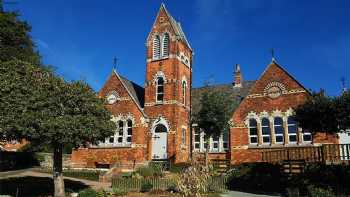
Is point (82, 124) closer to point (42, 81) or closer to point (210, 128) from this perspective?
point (42, 81)

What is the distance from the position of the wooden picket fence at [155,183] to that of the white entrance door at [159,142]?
992 cm

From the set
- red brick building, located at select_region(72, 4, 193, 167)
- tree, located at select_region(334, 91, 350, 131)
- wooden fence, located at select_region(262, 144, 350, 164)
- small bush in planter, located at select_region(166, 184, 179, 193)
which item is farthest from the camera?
red brick building, located at select_region(72, 4, 193, 167)

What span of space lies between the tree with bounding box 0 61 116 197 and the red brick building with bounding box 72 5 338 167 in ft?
42.4

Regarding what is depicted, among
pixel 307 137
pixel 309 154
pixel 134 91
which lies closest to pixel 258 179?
pixel 309 154

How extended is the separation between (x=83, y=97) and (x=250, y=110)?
18.9 meters

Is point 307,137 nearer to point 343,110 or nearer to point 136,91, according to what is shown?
point 343,110

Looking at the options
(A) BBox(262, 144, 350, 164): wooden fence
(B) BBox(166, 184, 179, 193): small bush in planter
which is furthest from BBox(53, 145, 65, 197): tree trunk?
(A) BBox(262, 144, 350, 164): wooden fence

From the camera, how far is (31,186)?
1011 inches

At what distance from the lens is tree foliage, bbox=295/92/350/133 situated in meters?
21.8

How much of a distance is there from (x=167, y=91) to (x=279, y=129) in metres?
11.8

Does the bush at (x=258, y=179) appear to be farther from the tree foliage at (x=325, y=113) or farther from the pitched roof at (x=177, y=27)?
the pitched roof at (x=177, y=27)

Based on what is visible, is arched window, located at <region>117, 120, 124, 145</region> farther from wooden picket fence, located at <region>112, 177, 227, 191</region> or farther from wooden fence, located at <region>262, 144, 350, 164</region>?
wooden fence, located at <region>262, 144, 350, 164</region>

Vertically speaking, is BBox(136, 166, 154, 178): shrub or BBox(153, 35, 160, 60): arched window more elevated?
BBox(153, 35, 160, 60): arched window

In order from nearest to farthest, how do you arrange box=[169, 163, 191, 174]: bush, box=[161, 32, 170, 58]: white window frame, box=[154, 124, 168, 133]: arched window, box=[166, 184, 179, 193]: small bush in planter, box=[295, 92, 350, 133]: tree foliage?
box=[295, 92, 350, 133]: tree foliage < box=[166, 184, 179, 193]: small bush in planter < box=[169, 163, 191, 174]: bush < box=[154, 124, 168, 133]: arched window < box=[161, 32, 170, 58]: white window frame
